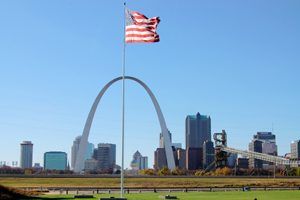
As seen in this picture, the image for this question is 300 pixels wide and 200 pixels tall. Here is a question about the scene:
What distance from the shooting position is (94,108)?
105 meters

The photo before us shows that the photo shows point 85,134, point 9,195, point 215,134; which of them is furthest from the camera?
point 215,134

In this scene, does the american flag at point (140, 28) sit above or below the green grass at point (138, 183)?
above

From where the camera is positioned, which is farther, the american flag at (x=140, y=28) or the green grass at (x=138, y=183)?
the green grass at (x=138, y=183)

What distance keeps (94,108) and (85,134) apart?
5937 millimetres

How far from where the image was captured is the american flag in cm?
3891

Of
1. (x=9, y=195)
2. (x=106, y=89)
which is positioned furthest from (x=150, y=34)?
(x=106, y=89)

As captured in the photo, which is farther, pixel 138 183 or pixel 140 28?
pixel 138 183

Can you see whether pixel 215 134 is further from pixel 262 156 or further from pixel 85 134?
pixel 85 134

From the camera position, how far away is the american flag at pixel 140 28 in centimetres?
3891

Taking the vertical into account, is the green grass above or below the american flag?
below

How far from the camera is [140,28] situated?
130 feet

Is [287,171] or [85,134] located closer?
[85,134]

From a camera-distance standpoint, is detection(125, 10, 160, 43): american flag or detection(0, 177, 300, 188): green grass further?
detection(0, 177, 300, 188): green grass

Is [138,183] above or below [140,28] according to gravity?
below
